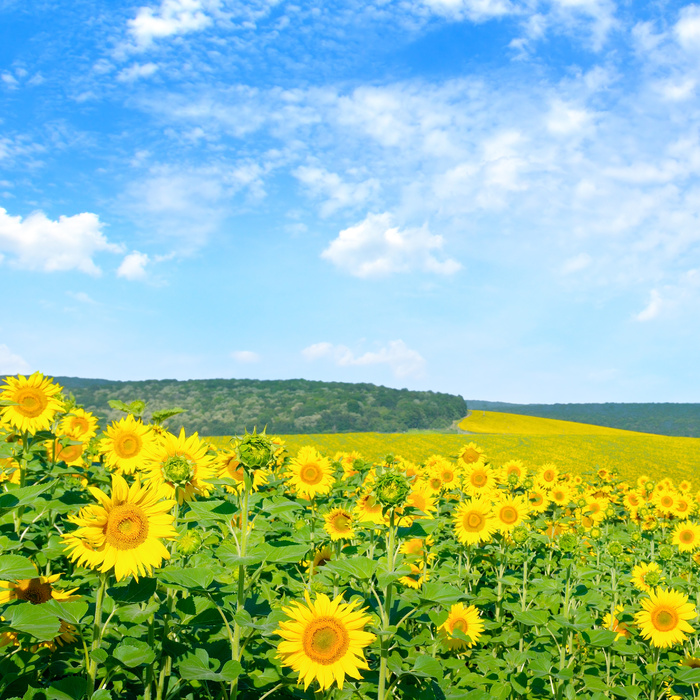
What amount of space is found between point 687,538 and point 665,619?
187 inches

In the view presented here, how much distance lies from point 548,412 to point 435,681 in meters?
127

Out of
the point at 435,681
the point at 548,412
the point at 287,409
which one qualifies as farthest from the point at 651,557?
the point at 548,412

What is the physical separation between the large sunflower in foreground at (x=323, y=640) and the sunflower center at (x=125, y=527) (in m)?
0.86

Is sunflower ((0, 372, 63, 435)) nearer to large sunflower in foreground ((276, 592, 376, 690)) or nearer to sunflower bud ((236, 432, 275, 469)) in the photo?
sunflower bud ((236, 432, 275, 469))

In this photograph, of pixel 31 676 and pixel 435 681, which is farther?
pixel 435 681

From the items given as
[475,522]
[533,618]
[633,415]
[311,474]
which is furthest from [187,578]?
[633,415]

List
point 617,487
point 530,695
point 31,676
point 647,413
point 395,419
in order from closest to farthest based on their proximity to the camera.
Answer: point 31,676
point 530,695
point 617,487
point 395,419
point 647,413

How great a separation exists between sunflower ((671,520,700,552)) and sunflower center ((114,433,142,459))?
916 cm

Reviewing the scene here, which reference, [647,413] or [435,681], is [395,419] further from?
[435,681]

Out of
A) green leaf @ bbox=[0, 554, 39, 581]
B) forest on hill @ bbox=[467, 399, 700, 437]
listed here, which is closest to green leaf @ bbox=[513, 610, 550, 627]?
green leaf @ bbox=[0, 554, 39, 581]

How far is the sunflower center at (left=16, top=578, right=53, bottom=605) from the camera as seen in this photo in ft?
9.08

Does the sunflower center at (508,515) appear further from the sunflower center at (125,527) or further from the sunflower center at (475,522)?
the sunflower center at (125,527)

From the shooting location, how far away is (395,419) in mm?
82375

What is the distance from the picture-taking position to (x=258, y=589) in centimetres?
415
